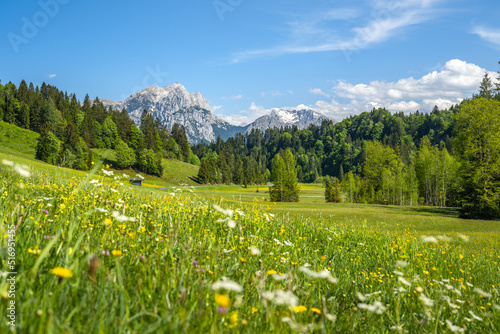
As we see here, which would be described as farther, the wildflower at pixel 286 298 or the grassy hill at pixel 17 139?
the grassy hill at pixel 17 139

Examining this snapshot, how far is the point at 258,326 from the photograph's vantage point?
7.39 feet

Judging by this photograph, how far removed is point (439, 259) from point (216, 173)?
12310 cm

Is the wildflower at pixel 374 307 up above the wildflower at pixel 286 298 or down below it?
below

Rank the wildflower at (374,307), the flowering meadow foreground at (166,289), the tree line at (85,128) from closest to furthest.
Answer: the flowering meadow foreground at (166,289), the wildflower at (374,307), the tree line at (85,128)

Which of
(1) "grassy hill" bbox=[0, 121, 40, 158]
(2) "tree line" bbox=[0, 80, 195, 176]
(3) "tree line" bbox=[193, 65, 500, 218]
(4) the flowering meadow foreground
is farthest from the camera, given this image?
(2) "tree line" bbox=[0, 80, 195, 176]

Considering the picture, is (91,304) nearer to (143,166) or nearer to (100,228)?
(100,228)

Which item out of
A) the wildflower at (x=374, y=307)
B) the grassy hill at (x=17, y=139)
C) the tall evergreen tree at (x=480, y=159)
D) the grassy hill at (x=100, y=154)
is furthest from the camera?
the grassy hill at (x=100, y=154)

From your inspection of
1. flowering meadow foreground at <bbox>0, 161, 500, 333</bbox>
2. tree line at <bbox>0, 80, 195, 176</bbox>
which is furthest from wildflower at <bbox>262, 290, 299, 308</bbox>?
tree line at <bbox>0, 80, 195, 176</bbox>

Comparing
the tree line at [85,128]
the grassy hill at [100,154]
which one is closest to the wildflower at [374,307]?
the grassy hill at [100,154]

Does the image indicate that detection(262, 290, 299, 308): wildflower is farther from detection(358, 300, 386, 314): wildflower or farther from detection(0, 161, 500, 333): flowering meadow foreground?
detection(358, 300, 386, 314): wildflower

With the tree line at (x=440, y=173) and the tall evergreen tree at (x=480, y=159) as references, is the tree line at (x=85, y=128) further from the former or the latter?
the tall evergreen tree at (x=480, y=159)

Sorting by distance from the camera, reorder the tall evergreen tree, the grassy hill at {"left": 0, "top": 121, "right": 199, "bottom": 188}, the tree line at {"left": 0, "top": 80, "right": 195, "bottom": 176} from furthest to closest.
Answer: the tree line at {"left": 0, "top": 80, "right": 195, "bottom": 176}
the grassy hill at {"left": 0, "top": 121, "right": 199, "bottom": 188}
the tall evergreen tree

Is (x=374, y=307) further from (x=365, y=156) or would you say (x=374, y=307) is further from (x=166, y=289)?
(x=365, y=156)

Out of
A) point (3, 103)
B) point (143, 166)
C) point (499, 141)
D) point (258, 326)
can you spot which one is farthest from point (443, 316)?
point (3, 103)
